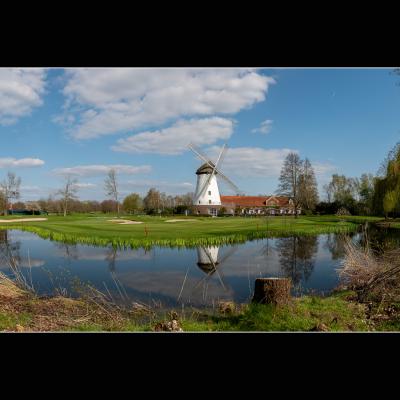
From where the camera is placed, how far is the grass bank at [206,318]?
338cm

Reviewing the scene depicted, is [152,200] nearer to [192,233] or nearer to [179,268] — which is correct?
[179,268]

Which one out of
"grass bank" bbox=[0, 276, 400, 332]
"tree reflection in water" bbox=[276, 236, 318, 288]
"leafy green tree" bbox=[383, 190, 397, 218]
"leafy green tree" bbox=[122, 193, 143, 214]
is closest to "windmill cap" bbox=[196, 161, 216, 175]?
"tree reflection in water" bbox=[276, 236, 318, 288]

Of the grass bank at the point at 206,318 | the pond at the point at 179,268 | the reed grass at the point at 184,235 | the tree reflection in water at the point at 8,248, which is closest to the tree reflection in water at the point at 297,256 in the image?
the pond at the point at 179,268

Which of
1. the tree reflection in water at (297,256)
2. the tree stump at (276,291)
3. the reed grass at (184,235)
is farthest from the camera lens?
the reed grass at (184,235)

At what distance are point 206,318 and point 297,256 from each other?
4.92 m

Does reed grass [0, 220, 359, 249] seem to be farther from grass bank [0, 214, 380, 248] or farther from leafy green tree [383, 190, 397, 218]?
leafy green tree [383, 190, 397, 218]

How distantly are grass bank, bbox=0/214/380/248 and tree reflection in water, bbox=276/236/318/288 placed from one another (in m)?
0.47

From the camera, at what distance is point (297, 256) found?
8.29 m

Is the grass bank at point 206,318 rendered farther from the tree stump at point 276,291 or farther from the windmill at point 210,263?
the windmill at point 210,263

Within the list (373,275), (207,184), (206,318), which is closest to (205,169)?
(207,184)

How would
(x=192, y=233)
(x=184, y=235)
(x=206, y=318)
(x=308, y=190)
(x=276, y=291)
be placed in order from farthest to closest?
(x=192, y=233)
(x=184, y=235)
(x=308, y=190)
(x=206, y=318)
(x=276, y=291)

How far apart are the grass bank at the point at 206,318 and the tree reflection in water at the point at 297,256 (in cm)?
196
